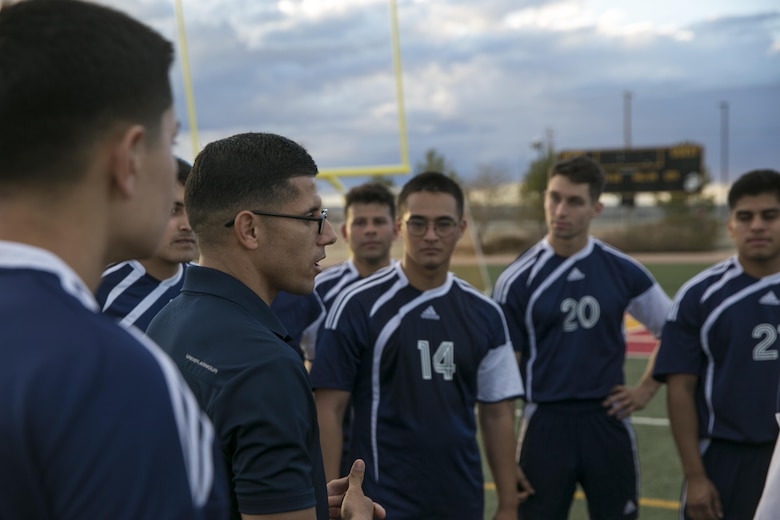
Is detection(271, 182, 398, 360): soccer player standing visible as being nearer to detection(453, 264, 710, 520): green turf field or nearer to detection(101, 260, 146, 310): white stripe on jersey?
detection(101, 260, 146, 310): white stripe on jersey

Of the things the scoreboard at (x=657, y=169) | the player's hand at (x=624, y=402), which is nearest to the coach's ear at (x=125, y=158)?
the player's hand at (x=624, y=402)

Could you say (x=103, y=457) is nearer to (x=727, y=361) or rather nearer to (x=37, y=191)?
(x=37, y=191)

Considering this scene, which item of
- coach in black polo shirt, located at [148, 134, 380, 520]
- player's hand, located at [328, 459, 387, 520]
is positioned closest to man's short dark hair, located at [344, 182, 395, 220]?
coach in black polo shirt, located at [148, 134, 380, 520]

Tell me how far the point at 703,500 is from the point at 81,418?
359cm

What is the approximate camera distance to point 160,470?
853mm

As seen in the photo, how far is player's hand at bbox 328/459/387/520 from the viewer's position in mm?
1725

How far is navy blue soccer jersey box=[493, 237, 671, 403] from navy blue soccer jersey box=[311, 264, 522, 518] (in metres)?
0.92

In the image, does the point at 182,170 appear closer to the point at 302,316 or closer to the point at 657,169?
the point at 302,316

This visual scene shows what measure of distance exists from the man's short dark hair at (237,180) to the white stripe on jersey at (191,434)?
0.98 meters

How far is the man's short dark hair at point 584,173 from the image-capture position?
15.0ft

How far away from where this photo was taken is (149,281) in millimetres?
3135

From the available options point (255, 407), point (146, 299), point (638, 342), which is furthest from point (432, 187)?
point (638, 342)

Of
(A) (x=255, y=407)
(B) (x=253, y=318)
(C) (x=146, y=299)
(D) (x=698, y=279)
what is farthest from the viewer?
(D) (x=698, y=279)

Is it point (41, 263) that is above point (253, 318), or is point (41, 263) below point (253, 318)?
above
